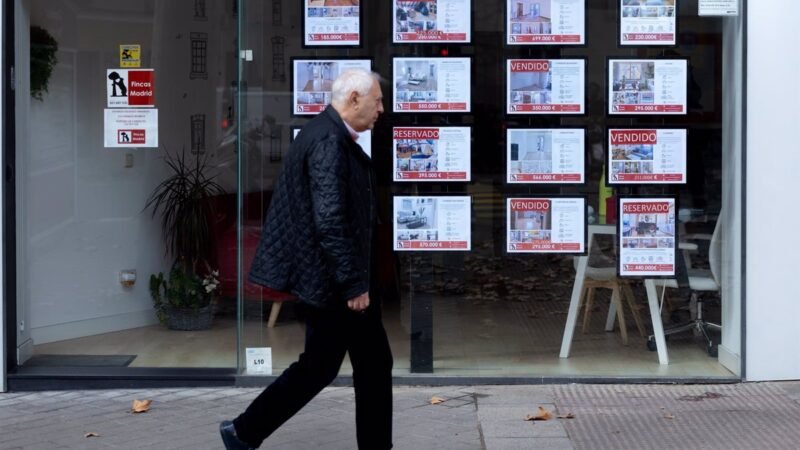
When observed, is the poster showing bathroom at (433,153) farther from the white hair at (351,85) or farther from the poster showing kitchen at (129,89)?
the white hair at (351,85)

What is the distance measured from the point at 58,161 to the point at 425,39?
273 centimetres

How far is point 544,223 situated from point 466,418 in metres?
1.42

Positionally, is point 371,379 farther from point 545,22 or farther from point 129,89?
point 129,89

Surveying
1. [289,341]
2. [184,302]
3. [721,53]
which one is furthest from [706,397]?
[184,302]

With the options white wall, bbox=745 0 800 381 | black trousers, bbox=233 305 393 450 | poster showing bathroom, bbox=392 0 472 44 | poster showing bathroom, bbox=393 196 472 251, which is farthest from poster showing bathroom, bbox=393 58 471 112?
black trousers, bbox=233 305 393 450

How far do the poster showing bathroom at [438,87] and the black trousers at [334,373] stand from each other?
223 cm

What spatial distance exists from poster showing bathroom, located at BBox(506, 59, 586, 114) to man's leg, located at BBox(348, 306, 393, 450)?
2.35m

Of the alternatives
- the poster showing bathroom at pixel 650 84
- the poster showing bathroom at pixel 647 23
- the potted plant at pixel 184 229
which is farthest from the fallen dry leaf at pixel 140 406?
the poster showing bathroom at pixel 647 23

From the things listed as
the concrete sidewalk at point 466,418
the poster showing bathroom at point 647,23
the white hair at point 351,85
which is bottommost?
the concrete sidewalk at point 466,418

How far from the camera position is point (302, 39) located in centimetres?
759

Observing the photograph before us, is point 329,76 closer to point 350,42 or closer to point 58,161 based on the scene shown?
point 350,42

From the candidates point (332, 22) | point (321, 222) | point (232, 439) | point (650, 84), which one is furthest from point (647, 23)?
point (232, 439)

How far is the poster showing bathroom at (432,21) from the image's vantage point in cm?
751

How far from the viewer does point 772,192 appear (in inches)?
291
